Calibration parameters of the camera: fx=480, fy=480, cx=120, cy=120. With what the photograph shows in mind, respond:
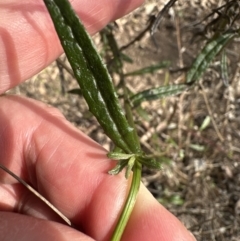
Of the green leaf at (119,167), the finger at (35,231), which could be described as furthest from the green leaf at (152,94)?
the finger at (35,231)

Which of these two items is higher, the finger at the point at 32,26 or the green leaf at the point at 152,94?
the finger at the point at 32,26

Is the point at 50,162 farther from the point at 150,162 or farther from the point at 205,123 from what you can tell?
the point at 205,123

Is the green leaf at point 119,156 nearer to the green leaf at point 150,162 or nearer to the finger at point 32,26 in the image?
the green leaf at point 150,162

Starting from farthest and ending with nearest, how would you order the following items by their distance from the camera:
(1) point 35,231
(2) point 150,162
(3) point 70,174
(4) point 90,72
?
1. (3) point 70,174
2. (1) point 35,231
3. (2) point 150,162
4. (4) point 90,72

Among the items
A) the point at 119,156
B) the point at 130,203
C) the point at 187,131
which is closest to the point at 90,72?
the point at 119,156

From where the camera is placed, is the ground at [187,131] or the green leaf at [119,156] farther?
the ground at [187,131]

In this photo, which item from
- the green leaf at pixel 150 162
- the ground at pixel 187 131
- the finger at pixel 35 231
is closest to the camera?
the green leaf at pixel 150 162
